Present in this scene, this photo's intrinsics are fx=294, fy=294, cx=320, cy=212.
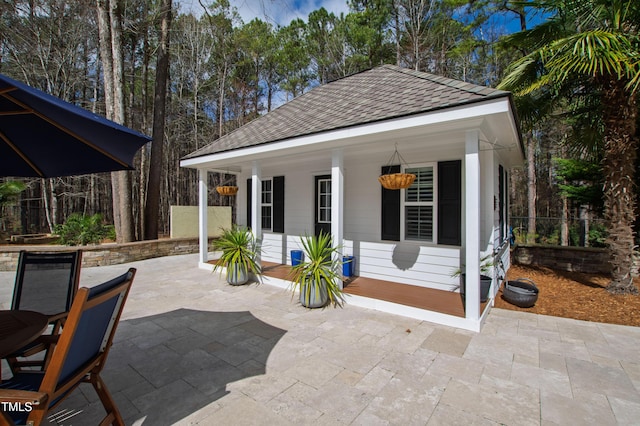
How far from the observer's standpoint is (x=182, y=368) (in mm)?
2828

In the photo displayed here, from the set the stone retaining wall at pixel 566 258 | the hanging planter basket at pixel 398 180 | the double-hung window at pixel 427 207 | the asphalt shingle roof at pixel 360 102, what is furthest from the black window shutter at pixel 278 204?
the stone retaining wall at pixel 566 258

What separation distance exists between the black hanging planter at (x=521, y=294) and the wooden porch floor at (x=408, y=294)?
2.59 feet

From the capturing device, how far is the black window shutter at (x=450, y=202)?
16.2ft

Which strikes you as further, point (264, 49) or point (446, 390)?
point (264, 49)

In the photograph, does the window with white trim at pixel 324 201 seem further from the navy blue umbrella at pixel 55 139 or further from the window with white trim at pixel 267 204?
the navy blue umbrella at pixel 55 139

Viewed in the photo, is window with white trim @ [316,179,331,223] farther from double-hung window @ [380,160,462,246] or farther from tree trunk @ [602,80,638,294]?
tree trunk @ [602,80,638,294]

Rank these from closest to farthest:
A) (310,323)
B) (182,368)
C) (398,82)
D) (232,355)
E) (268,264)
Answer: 1. (182,368)
2. (232,355)
3. (310,323)
4. (398,82)
5. (268,264)

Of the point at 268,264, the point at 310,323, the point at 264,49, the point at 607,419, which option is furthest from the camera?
the point at 264,49

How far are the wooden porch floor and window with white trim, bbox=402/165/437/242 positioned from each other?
0.93 m

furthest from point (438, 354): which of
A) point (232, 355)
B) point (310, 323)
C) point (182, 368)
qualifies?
point (182, 368)

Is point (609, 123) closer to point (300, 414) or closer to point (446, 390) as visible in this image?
point (446, 390)

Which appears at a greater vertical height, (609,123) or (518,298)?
(609,123)

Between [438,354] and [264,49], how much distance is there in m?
17.2

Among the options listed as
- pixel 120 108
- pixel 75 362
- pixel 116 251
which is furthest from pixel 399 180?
pixel 120 108
